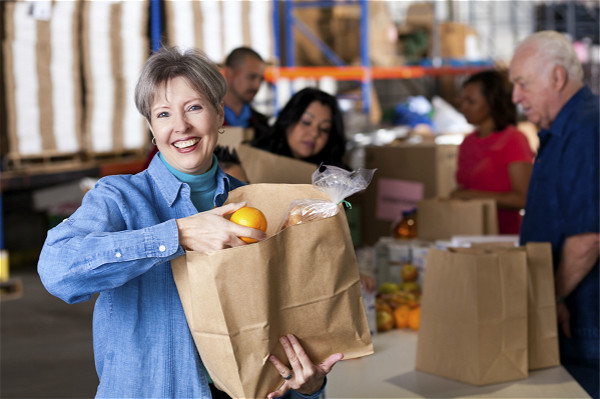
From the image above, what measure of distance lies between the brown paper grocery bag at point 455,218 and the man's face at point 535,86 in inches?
25.2

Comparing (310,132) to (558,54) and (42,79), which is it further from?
(42,79)

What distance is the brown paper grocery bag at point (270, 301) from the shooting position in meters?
1.31

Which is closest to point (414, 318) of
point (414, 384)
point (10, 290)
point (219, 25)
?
point (414, 384)

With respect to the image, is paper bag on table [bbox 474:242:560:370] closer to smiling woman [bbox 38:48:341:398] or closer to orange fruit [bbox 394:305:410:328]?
orange fruit [bbox 394:305:410:328]

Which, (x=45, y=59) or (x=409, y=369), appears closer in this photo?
(x=409, y=369)

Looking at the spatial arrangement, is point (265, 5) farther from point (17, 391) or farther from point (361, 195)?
point (17, 391)

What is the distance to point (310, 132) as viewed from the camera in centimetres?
320

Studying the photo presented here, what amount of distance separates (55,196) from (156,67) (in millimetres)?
6516

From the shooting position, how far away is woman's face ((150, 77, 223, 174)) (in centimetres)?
147

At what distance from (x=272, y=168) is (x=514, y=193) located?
1740mm

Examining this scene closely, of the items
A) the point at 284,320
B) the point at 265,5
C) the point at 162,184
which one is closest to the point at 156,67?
the point at 162,184

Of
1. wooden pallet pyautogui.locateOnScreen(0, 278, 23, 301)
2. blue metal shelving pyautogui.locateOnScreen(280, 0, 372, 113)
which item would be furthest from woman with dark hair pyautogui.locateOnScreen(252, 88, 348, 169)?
blue metal shelving pyautogui.locateOnScreen(280, 0, 372, 113)

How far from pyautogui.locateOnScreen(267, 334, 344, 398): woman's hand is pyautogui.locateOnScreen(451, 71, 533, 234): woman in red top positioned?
237 cm

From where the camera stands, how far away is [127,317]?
1441mm
